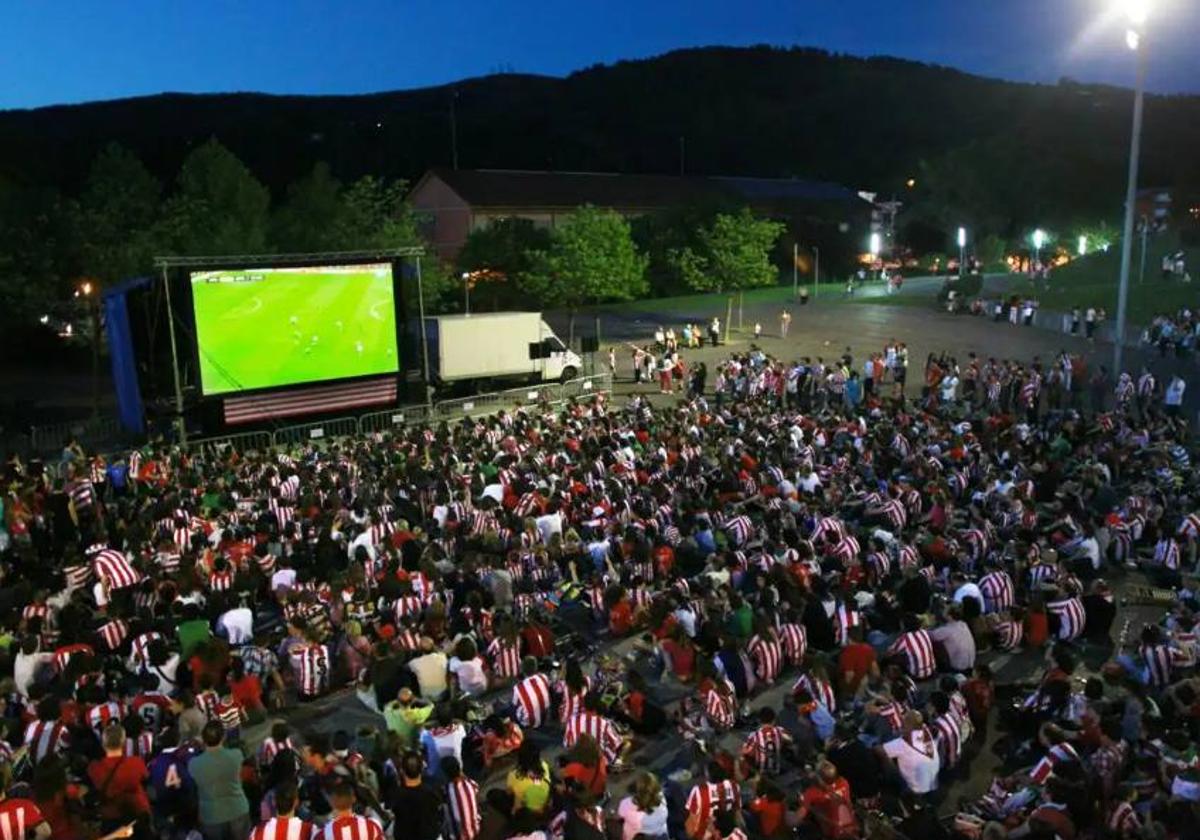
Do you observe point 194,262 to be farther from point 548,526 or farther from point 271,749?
point 271,749

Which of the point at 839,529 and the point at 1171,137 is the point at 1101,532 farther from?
the point at 1171,137

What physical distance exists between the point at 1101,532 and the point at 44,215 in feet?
110

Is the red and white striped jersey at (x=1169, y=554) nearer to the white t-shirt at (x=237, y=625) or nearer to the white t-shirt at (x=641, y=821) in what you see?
the white t-shirt at (x=641, y=821)

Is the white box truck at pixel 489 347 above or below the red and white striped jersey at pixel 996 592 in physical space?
above

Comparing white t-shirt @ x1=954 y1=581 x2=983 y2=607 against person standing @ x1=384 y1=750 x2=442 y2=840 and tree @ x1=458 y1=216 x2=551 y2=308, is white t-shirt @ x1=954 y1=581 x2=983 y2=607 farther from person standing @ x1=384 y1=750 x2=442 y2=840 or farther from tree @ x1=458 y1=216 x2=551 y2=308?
tree @ x1=458 y1=216 x2=551 y2=308

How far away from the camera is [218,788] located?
280 inches

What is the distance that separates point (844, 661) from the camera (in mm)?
9258

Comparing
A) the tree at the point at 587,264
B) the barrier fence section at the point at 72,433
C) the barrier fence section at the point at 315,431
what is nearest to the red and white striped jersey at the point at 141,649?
the barrier fence section at the point at 315,431

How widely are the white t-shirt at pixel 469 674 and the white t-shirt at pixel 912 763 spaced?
158 inches

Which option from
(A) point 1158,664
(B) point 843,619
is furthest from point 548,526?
(A) point 1158,664

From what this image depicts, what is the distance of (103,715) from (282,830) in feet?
9.18

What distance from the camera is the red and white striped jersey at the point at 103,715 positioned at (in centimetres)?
798

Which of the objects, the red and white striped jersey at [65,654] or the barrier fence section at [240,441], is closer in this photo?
the red and white striped jersey at [65,654]

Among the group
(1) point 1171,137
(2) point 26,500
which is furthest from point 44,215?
(1) point 1171,137
